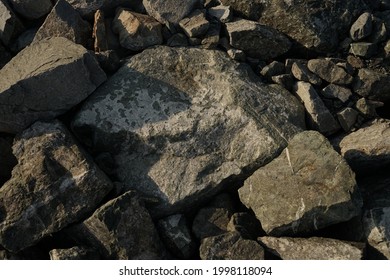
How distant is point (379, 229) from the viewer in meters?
3.98

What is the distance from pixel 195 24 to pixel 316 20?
4.42ft

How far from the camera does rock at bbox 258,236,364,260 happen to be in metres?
3.85

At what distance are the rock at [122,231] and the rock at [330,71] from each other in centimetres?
236

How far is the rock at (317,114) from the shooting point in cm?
473

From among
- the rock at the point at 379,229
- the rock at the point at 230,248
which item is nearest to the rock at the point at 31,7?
the rock at the point at 230,248

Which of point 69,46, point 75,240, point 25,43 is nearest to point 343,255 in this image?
point 75,240

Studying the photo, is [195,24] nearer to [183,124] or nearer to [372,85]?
[183,124]

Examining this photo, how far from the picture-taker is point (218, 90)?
4750 mm

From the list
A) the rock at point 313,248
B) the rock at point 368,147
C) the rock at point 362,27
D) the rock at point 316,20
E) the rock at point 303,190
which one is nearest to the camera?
the rock at point 313,248

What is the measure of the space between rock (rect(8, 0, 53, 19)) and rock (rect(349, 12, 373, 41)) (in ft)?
11.5

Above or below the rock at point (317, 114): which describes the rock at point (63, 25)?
above

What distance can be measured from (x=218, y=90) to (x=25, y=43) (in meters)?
2.40

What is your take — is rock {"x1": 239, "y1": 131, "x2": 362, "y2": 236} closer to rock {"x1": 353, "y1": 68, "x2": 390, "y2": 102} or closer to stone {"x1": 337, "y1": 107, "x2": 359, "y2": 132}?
stone {"x1": 337, "y1": 107, "x2": 359, "y2": 132}

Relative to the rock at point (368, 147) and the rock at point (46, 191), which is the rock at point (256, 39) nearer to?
the rock at point (368, 147)
